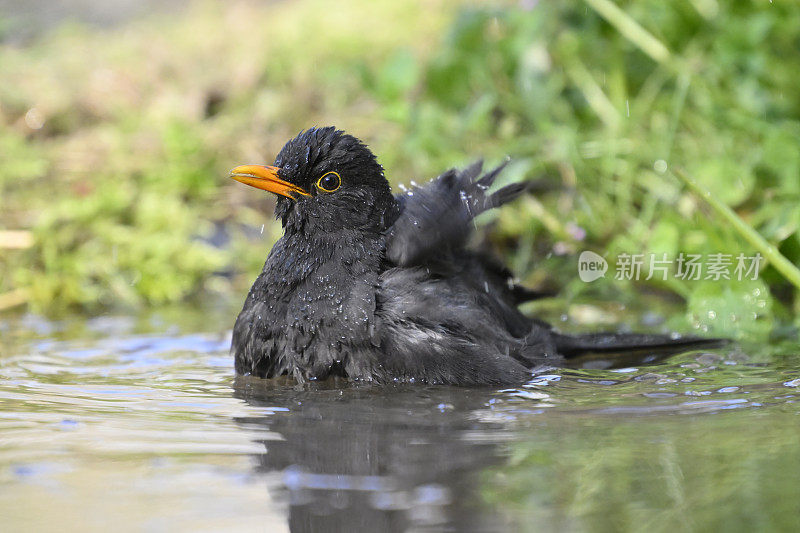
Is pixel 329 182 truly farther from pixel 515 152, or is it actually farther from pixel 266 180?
pixel 515 152

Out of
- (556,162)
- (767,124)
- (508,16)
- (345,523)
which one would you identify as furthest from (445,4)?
(345,523)

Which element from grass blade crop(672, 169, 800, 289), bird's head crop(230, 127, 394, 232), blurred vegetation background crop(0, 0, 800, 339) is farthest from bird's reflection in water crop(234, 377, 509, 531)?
blurred vegetation background crop(0, 0, 800, 339)

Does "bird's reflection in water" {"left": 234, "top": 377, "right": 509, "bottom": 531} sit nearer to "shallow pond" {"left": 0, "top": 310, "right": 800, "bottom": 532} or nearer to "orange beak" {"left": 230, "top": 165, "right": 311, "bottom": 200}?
"shallow pond" {"left": 0, "top": 310, "right": 800, "bottom": 532}

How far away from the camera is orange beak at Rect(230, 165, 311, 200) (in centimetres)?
346

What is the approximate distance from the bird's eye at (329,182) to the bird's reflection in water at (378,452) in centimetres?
72

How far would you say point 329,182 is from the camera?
3.54 metres

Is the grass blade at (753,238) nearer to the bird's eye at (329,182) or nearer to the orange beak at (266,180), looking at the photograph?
the bird's eye at (329,182)

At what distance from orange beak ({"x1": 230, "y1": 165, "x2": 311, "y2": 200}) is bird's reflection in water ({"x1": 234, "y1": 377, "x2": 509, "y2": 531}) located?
69cm

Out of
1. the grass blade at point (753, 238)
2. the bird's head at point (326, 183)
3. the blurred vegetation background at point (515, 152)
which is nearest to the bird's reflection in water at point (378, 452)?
the bird's head at point (326, 183)

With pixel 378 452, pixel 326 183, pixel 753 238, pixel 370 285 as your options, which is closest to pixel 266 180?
pixel 326 183

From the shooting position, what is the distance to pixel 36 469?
2.25 metres

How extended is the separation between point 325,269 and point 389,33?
5.86m

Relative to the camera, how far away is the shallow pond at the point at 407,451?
191 cm

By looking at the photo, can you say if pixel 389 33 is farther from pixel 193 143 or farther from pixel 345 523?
pixel 345 523
